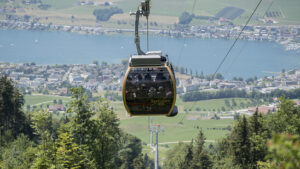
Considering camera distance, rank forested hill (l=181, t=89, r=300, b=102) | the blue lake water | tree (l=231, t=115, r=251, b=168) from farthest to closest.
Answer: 1. the blue lake water
2. forested hill (l=181, t=89, r=300, b=102)
3. tree (l=231, t=115, r=251, b=168)

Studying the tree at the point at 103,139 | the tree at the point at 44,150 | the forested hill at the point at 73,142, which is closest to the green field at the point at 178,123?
the forested hill at the point at 73,142

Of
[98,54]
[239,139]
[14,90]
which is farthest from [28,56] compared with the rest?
[239,139]

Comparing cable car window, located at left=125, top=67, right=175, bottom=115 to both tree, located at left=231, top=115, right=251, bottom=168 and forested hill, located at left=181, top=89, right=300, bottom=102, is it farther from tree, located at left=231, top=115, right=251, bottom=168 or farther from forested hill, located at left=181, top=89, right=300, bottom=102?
Answer: forested hill, located at left=181, top=89, right=300, bottom=102

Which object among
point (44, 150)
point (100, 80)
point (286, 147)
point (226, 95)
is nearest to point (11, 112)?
point (44, 150)

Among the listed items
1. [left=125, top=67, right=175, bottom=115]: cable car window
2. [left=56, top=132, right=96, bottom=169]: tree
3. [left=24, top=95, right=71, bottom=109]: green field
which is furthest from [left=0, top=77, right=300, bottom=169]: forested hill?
[left=24, top=95, right=71, bottom=109]: green field

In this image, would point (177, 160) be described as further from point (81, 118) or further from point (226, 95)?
point (226, 95)

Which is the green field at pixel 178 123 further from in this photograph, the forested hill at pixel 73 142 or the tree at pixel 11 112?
the forested hill at pixel 73 142
